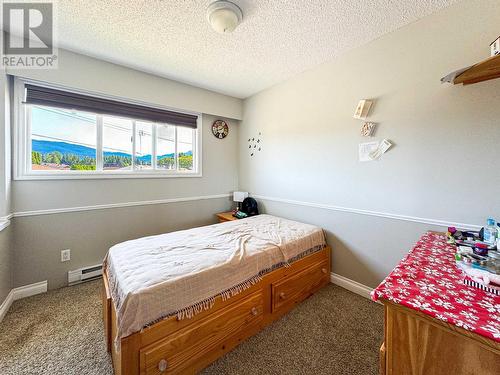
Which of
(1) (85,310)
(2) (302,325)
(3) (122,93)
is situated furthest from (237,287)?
(3) (122,93)

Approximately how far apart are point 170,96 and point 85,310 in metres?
2.61

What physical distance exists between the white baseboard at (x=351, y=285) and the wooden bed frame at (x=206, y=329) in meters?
0.49

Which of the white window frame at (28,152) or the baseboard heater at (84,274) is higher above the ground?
the white window frame at (28,152)

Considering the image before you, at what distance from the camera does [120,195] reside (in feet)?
8.38

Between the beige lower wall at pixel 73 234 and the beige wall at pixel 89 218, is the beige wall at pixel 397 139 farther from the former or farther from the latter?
the beige lower wall at pixel 73 234

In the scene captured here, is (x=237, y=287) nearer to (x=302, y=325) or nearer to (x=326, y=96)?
(x=302, y=325)

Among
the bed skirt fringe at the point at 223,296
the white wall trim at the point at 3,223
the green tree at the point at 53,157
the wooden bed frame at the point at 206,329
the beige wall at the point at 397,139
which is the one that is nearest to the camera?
the wooden bed frame at the point at 206,329

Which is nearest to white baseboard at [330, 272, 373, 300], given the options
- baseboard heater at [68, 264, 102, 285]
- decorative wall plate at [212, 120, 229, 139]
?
decorative wall plate at [212, 120, 229, 139]

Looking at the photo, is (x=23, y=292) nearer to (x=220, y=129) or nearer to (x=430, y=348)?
(x=220, y=129)

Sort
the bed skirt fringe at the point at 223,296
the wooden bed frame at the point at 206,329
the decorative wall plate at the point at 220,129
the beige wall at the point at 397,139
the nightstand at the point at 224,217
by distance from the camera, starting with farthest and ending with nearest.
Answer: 1. the decorative wall plate at the point at 220,129
2. the nightstand at the point at 224,217
3. the beige wall at the point at 397,139
4. the bed skirt fringe at the point at 223,296
5. the wooden bed frame at the point at 206,329

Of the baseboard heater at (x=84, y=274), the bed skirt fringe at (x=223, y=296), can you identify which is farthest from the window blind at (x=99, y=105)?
the bed skirt fringe at (x=223, y=296)

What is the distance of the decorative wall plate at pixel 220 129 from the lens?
3.39m

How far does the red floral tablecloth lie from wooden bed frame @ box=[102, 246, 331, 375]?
3.25ft

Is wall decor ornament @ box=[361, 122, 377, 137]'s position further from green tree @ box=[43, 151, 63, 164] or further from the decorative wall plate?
green tree @ box=[43, 151, 63, 164]
